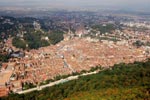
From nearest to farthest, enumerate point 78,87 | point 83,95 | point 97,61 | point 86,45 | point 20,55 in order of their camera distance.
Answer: point 83,95, point 78,87, point 97,61, point 20,55, point 86,45

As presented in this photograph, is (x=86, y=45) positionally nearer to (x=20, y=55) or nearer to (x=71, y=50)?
(x=71, y=50)

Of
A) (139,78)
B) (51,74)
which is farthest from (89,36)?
A: (139,78)

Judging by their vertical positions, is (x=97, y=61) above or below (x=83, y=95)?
below

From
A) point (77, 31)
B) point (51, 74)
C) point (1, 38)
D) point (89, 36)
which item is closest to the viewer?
point (51, 74)

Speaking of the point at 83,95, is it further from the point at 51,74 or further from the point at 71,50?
the point at 71,50

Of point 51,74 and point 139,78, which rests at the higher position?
point 139,78

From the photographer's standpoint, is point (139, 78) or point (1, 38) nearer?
point (139, 78)

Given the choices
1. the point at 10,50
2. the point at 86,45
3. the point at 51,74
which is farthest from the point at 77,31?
the point at 51,74

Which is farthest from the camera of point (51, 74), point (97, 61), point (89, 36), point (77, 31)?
point (77, 31)

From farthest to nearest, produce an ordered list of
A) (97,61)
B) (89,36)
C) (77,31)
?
(77,31), (89,36), (97,61)
